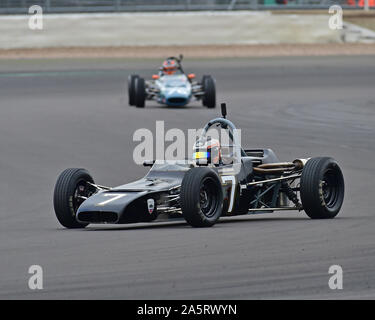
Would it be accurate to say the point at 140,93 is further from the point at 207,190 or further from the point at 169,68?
the point at 207,190

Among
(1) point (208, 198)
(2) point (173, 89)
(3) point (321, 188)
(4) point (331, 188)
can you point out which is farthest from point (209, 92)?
(1) point (208, 198)

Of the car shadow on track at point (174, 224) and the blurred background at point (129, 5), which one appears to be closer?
the car shadow on track at point (174, 224)

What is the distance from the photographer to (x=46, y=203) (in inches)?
585

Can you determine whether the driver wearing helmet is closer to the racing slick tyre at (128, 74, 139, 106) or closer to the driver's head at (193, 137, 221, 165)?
the racing slick tyre at (128, 74, 139, 106)

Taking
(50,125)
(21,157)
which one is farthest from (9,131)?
(21,157)

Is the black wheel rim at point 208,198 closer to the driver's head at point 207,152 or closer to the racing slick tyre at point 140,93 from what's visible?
Answer: the driver's head at point 207,152

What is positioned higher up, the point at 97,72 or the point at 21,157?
the point at 97,72

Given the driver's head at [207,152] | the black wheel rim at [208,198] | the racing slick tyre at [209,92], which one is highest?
the racing slick tyre at [209,92]

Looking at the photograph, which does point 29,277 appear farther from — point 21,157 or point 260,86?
point 260,86

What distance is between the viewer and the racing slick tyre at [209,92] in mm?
26953

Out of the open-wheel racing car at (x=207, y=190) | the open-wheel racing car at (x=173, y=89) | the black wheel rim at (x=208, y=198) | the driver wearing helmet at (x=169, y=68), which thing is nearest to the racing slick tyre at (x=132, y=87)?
the open-wheel racing car at (x=173, y=89)

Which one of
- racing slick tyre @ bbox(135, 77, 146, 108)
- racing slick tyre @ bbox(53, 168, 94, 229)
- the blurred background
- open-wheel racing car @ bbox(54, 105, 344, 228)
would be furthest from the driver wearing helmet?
racing slick tyre @ bbox(53, 168, 94, 229)

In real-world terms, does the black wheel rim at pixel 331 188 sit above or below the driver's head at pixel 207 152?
below

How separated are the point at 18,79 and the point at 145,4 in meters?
9.78
